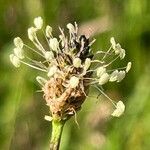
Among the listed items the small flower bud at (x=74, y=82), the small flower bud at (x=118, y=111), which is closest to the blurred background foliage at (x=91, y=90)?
the small flower bud at (x=118, y=111)

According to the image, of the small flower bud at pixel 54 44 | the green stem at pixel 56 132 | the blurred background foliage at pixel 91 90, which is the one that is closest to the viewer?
the green stem at pixel 56 132

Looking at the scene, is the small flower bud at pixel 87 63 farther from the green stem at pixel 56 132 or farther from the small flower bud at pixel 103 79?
the green stem at pixel 56 132

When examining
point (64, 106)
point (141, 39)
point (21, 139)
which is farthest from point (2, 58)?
point (64, 106)

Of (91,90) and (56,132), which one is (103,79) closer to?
(56,132)

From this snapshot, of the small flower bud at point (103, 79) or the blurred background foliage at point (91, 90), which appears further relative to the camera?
the blurred background foliage at point (91, 90)

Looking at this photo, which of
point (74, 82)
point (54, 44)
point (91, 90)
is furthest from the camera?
point (91, 90)

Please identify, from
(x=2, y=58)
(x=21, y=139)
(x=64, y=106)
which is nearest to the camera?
(x=64, y=106)

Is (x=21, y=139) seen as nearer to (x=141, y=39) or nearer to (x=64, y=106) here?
(x=141, y=39)

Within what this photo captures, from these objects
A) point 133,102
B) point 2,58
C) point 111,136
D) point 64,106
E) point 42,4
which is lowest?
point 64,106

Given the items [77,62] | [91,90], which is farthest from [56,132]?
[91,90]
